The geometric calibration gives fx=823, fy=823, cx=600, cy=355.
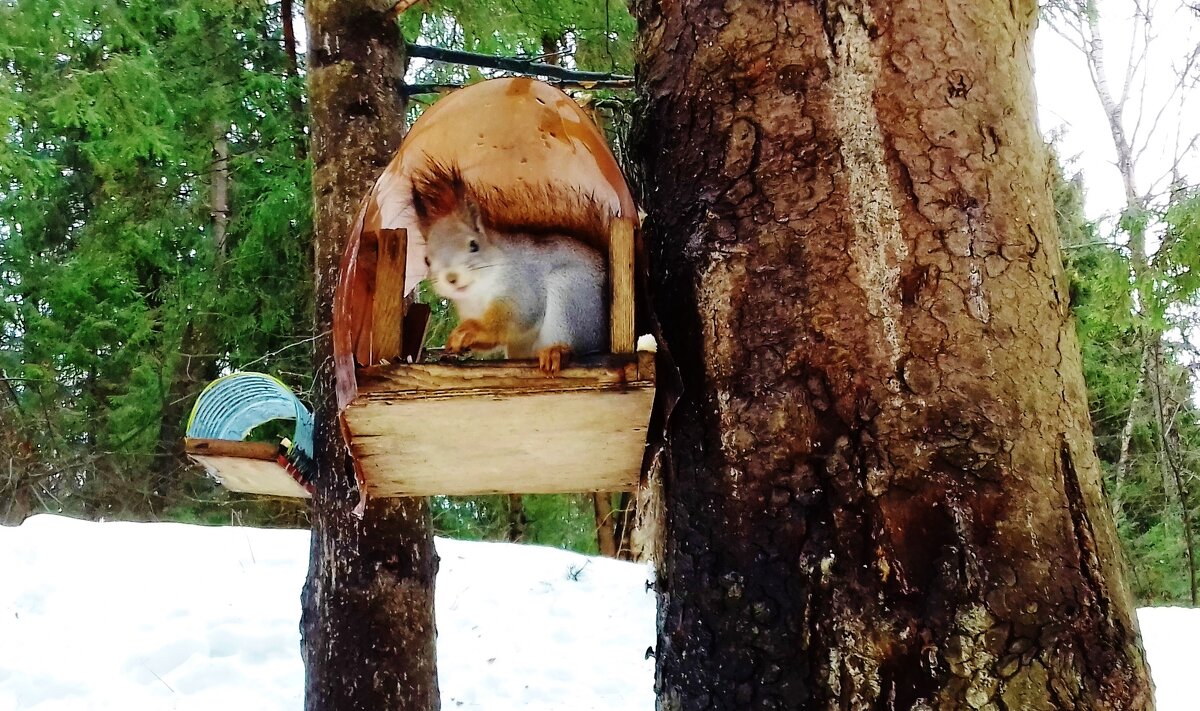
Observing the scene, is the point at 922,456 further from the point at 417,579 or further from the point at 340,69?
the point at 340,69

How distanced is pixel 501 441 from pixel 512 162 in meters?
0.43

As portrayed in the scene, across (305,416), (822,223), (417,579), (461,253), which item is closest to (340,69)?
(305,416)

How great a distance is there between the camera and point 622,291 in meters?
0.85

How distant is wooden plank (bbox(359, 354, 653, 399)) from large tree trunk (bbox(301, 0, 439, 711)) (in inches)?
54.6

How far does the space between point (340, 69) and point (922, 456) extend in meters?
2.07

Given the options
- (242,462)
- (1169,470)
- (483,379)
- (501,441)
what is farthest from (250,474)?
(1169,470)

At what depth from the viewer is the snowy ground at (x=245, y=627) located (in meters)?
2.80

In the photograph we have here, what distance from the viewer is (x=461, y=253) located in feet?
3.33

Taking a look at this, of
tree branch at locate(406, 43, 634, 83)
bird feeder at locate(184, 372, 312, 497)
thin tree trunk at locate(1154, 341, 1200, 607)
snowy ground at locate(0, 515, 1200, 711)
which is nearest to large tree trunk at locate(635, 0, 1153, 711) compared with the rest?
tree branch at locate(406, 43, 634, 83)

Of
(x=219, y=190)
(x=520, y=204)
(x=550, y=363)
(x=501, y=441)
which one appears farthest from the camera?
(x=219, y=190)

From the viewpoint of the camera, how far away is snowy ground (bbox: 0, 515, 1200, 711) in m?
2.80

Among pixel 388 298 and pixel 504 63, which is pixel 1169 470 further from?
pixel 388 298

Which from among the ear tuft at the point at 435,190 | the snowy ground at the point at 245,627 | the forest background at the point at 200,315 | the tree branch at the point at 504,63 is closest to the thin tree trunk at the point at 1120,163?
the forest background at the point at 200,315

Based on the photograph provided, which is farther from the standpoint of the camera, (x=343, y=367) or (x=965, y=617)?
(x=343, y=367)
